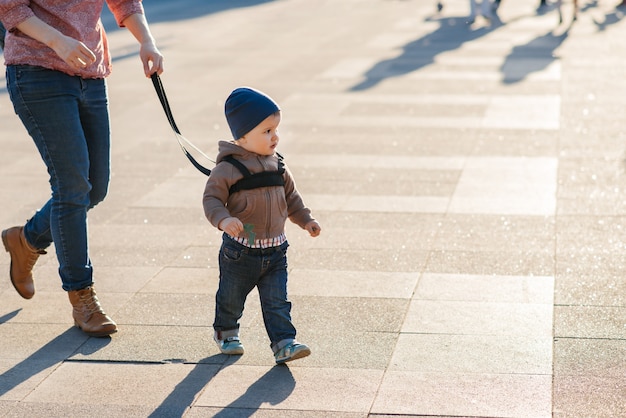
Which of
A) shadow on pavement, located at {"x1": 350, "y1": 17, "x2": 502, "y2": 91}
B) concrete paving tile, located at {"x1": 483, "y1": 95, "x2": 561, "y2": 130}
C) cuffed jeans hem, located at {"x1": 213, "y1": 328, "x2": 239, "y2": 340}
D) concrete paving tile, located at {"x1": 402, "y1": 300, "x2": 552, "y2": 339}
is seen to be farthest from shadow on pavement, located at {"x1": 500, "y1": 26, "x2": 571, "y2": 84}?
cuffed jeans hem, located at {"x1": 213, "y1": 328, "x2": 239, "y2": 340}

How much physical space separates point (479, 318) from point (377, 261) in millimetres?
1055

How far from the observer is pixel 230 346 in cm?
448

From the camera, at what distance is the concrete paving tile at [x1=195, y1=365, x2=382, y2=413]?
3.97 m

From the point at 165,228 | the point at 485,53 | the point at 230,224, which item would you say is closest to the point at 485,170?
the point at 165,228

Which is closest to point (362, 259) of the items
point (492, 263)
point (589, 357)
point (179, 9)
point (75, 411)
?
point (492, 263)

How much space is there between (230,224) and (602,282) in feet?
7.05

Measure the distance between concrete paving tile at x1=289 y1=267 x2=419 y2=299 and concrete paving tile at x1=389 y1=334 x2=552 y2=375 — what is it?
63 cm

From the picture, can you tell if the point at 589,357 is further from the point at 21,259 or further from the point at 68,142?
the point at 21,259

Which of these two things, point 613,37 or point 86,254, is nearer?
point 86,254

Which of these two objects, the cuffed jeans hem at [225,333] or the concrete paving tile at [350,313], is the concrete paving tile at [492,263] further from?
the cuffed jeans hem at [225,333]

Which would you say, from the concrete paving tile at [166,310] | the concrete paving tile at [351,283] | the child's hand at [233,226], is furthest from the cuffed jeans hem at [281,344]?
the concrete paving tile at [351,283]

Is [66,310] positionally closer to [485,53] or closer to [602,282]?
[602,282]

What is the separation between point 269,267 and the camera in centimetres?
439

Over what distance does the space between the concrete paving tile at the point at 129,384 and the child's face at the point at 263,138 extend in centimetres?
88
